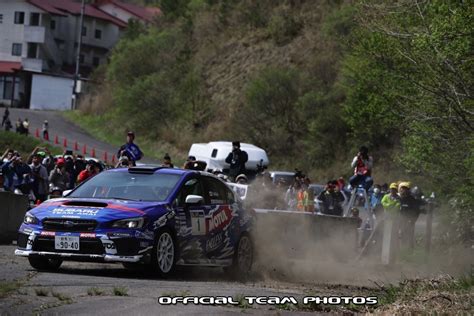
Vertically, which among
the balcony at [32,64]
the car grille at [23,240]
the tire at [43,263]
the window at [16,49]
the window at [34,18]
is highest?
the window at [34,18]

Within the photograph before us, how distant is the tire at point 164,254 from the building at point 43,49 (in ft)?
224

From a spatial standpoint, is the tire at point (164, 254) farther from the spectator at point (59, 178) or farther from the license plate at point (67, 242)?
the spectator at point (59, 178)

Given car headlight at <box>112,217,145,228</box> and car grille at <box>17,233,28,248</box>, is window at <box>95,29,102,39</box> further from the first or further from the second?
car headlight at <box>112,217,145,228</box>

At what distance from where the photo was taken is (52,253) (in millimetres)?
13758

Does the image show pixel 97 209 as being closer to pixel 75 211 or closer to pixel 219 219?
pixel 75 211

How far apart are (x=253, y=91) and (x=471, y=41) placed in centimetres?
3738

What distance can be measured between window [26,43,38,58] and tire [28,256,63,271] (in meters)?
79.2

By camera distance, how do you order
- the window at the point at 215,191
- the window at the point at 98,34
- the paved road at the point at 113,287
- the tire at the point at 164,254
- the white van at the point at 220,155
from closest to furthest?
1. the paved road at the point at 113,287
2. the tire at the point at 164,254
3. the window at the point at 215,191
4. the white van at the point at 220,155
5. the window at the point at 98,34

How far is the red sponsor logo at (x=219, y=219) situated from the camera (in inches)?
596

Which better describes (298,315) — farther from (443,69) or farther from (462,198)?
(462,198)

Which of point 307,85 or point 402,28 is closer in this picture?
point 402,28

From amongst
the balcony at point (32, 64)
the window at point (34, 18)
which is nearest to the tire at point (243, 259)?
the window at point (34, 18)

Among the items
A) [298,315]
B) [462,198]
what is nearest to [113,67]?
[462,198]

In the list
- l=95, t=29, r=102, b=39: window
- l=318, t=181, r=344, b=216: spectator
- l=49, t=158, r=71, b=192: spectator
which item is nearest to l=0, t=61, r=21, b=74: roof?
l=95, t=29, r=102, b=39: window
